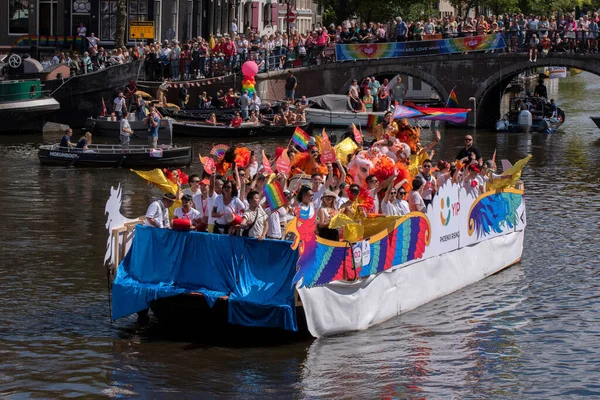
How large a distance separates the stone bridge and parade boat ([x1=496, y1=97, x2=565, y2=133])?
1592 millimetres

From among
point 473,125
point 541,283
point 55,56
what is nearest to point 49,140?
point 55,56

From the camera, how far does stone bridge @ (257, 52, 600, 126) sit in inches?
2009

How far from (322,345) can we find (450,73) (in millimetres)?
37504

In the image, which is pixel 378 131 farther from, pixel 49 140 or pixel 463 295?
pixel 49 140

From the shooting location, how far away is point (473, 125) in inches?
2052

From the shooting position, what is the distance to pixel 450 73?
53.0m

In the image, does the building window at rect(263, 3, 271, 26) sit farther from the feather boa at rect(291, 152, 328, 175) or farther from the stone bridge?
the feather boa at rect(291, 152, 328, 175)

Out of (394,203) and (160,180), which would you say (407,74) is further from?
(160,180)

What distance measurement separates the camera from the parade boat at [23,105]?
44406 millimetres

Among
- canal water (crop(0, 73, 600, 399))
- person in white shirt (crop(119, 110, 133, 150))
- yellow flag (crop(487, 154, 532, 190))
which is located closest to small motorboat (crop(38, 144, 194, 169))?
person in white shirt (crop(119, 110, 133, 150))

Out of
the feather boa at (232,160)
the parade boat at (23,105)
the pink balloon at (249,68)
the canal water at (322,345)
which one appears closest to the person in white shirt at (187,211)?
the canal water at (322,345)

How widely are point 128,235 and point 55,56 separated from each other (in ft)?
115

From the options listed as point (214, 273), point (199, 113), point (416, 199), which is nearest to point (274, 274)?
point (214, 273)

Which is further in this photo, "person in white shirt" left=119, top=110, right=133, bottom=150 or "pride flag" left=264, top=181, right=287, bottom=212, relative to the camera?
"person in white shirt" left=119, top=110, right=133, bottom=150
